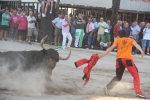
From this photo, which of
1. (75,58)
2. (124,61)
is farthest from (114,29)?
(124,61)

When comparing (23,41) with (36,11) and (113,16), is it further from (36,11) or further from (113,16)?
(113,16)

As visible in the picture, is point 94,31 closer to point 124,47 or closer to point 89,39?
point 89,39

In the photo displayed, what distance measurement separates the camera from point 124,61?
26.6 ft

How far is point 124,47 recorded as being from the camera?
8227 mm

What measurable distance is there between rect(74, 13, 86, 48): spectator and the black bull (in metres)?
9.89

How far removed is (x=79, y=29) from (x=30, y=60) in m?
10.2

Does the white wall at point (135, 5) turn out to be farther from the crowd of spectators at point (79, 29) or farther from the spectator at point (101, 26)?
the spectator at point (101, 26)

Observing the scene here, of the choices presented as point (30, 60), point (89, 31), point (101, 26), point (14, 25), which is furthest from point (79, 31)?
point (30, 60)

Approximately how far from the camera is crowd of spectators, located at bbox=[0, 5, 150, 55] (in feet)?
58.7

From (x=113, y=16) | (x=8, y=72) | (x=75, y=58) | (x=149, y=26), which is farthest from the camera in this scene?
(x=113, y=16)

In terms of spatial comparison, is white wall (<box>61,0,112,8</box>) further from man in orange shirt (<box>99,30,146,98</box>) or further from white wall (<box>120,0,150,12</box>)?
man in orange shirt (<box>99,30,146,98</box>)

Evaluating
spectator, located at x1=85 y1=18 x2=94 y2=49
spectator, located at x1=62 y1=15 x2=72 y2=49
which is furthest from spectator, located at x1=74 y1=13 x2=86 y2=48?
spectator, located at x1=62 y1=15 x2=72 y2=49

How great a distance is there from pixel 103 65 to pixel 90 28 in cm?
534

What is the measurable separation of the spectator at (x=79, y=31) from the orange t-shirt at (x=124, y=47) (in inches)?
397
